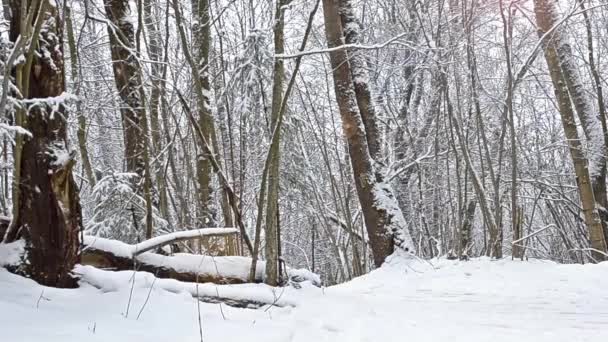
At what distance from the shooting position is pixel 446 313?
337 centimetres

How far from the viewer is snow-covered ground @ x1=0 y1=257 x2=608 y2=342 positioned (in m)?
2.28

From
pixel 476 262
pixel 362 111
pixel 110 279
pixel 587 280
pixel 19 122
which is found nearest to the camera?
pixel 19 122

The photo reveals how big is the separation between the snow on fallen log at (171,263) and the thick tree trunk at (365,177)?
6.88 feet

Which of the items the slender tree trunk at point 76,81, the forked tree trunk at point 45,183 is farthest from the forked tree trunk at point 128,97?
the forked tree trunk at point 45,183

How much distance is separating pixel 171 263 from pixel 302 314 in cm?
103

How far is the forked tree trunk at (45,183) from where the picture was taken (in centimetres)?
A: 269

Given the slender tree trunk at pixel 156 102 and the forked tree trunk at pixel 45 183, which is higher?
the slender tree trunk at pixel 156 102

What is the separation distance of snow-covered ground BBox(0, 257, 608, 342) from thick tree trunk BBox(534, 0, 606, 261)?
101 inches

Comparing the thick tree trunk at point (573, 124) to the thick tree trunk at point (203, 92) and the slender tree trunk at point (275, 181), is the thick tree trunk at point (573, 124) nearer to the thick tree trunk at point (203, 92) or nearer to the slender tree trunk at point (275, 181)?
the slender tree trunk at point (275, 181)

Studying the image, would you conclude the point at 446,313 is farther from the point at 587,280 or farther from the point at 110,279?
the point at 110,279

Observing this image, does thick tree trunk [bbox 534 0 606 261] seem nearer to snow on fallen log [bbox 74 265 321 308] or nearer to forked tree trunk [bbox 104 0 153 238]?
snow on fallen log [bbox 74 265 321 308]

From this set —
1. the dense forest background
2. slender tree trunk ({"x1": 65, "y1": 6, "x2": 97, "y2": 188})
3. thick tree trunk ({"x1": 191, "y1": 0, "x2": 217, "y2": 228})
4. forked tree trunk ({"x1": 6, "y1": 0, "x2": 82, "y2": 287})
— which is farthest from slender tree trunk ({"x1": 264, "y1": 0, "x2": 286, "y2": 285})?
thick tree trunk ({"x1": 191, "y1": 0, "x2": 217, "y2": 228})

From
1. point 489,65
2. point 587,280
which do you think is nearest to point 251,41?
point 587,280

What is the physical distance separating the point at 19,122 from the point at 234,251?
8.56 feet
